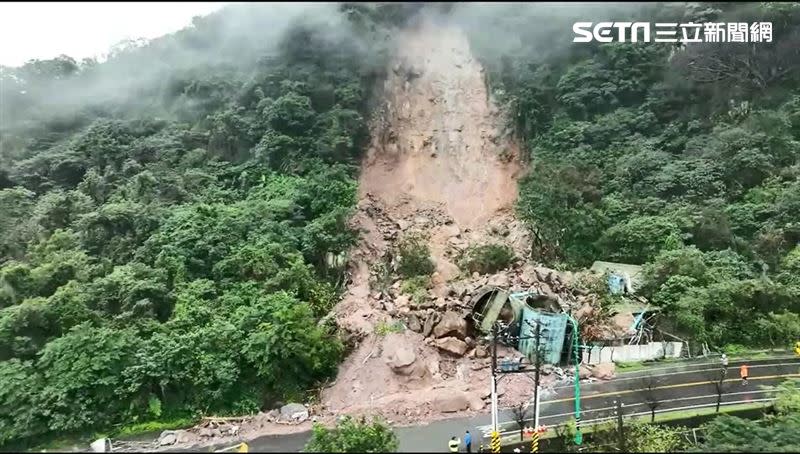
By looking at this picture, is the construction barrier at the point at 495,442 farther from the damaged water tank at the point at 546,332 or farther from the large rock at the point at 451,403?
the damaged water tank at the point at 546,332

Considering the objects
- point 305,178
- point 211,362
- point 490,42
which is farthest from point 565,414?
point 490,42

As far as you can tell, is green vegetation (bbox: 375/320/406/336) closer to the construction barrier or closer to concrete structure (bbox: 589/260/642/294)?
the construction barrier

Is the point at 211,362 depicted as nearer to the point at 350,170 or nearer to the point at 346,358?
the point at 346,358

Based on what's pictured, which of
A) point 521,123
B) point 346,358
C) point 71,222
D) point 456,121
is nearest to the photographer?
point 346,358

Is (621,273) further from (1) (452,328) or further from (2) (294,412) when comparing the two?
(2) (294,412)

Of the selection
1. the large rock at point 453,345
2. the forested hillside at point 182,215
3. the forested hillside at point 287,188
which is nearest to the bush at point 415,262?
the forested hillside at point 182,215
